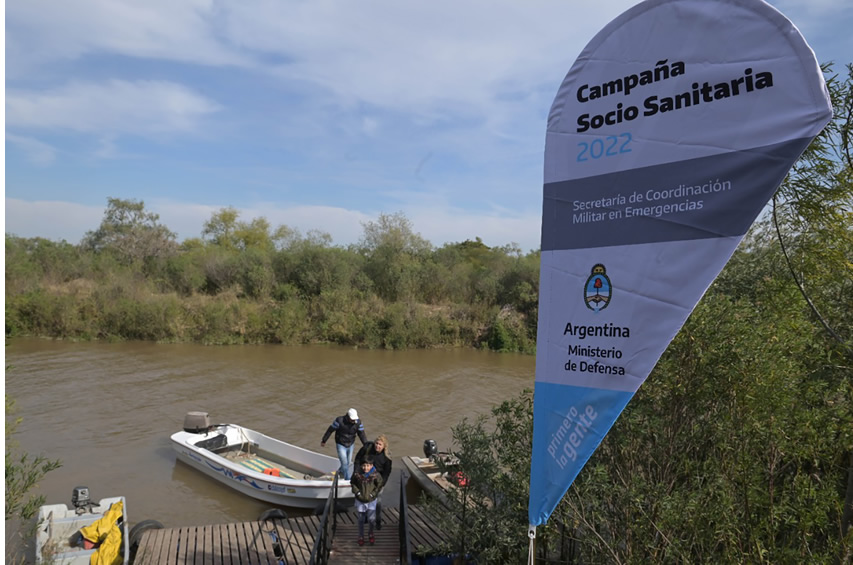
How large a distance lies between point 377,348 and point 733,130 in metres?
30.0

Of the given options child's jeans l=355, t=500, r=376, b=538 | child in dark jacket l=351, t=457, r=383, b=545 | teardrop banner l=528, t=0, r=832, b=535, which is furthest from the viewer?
child's jeans l=355, t=500, r=376, b=538

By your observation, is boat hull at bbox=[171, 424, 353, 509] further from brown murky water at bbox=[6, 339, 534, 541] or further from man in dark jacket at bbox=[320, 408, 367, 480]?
man in dark jacket at bbox=[320, 408, 367, 480]

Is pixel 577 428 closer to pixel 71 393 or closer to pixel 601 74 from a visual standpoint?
pixel 601 74

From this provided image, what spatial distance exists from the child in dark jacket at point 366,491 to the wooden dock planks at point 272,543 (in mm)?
316

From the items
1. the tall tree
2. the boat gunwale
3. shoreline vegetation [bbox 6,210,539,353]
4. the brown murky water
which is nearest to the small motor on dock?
the boat gunwale

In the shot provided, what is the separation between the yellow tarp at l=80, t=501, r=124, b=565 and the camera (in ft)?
25.0

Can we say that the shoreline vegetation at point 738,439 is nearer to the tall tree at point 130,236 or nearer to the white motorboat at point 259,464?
the white motorboat at point 259,464

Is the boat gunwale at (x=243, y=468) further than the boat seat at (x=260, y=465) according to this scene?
No

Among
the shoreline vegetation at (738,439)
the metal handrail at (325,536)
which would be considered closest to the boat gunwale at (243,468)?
the metal handrail at (325,536)

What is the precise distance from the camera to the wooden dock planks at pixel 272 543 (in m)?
7.84

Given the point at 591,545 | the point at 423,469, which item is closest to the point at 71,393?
the point at 423,469

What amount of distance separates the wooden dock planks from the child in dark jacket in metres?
0.32

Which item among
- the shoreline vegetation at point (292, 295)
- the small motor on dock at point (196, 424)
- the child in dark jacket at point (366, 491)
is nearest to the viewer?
the child in dark jacket at point (366, 491)

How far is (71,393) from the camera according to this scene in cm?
1927
